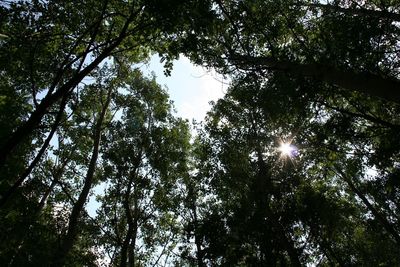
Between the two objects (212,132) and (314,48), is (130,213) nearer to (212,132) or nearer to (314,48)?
(212,132)

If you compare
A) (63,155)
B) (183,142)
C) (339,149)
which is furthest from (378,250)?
(63,155)

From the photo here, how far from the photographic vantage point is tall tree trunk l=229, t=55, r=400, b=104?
6.63 metres

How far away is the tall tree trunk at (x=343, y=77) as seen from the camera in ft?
21.7

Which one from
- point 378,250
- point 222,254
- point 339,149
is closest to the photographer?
point 339,149

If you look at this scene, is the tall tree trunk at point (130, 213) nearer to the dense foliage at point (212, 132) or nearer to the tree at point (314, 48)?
the dense foliage at point (212, 132)

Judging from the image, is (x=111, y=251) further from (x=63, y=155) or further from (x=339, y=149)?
(x=339, y=149)

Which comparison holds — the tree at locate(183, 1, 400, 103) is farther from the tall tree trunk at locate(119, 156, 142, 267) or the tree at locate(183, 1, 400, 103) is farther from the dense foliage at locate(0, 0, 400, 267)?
the tall tree trunk at locate(119, 156, 142, 267)

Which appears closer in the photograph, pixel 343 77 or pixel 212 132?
pixel 343 77

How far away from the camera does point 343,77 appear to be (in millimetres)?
7293

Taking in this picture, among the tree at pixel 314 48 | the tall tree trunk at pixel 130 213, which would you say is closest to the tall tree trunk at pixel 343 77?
the tree at pixel 314 48

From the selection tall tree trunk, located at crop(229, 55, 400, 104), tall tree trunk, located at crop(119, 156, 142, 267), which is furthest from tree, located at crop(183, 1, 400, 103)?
tall tree trunk, located at crop(119, 156, 142, 267)

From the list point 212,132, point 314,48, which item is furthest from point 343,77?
point 212,132

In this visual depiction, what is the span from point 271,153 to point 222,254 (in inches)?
212

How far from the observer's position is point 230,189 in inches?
653
